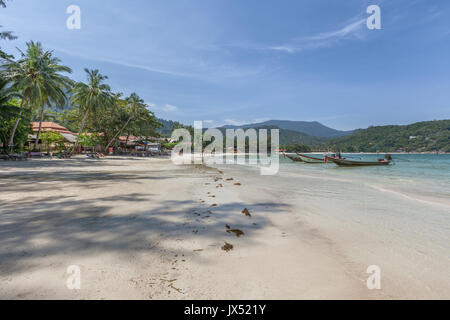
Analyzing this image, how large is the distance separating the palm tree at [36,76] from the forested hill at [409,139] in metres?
105

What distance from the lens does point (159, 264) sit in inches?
101

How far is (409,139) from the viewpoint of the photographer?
110562 millimetres

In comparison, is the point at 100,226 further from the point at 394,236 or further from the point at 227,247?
the point at 394,236

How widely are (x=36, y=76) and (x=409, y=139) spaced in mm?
143490

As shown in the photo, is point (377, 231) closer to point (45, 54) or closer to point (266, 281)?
point (266, 281)

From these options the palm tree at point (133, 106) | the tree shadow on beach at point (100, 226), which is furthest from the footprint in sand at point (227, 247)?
the palm tree at point (133, 106)

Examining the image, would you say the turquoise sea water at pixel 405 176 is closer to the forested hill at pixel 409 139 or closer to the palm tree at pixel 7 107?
the palm tree at pixel 7 107

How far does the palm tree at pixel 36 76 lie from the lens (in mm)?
23812

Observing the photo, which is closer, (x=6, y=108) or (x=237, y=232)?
(x=237, y=232)

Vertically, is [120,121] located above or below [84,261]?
above

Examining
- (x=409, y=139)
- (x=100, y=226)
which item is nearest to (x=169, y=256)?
(x=100, y=226)

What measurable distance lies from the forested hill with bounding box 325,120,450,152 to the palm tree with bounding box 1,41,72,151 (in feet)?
346
